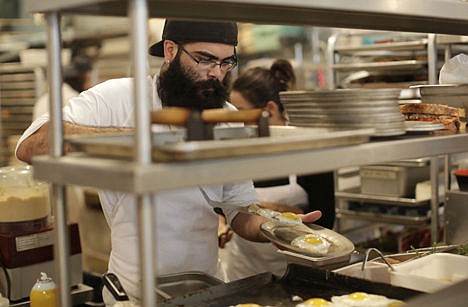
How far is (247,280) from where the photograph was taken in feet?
6.51

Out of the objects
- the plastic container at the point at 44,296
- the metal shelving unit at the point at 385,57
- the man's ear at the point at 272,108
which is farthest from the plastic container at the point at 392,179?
the plastic container at the point at 44,296

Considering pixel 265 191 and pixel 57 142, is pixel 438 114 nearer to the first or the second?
pixel 57 142

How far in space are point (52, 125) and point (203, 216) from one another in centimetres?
110

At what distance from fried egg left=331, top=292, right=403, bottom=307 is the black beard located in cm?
101

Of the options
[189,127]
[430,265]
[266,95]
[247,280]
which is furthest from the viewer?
[266,95]

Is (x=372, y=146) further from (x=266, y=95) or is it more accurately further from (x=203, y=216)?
(x=266, y=95)

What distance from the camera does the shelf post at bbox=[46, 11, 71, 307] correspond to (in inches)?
59.9

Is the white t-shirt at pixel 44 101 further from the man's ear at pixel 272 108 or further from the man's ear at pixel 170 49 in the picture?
the man's ear at pixel 170 49

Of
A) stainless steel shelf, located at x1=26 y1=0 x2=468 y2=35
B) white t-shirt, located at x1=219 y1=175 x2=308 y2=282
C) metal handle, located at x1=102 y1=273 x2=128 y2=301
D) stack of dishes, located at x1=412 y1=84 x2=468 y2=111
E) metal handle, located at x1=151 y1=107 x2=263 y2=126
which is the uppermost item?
stainless steel shelf, located at x1=26 y1=0 x2=468 y2=35

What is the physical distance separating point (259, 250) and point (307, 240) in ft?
5.44

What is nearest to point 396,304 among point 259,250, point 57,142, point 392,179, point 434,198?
point 57,142

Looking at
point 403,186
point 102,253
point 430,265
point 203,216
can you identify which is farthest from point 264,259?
point 102,253

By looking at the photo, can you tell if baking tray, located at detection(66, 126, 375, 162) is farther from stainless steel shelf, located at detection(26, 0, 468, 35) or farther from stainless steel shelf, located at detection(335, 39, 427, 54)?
stainless steel shelf, located at detection(335, 39, 427, 54)

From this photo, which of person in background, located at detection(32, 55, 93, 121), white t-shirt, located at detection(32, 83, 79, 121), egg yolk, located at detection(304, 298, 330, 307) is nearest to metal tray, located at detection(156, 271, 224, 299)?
egg yolk, located at detection(304, 298, 330, 307)
